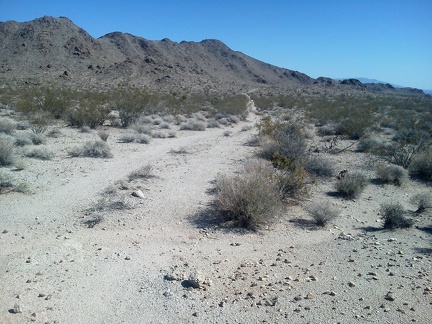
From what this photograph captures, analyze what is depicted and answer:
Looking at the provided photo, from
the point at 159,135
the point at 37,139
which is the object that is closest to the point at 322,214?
the point at 37,139

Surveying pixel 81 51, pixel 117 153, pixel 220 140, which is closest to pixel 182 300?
pixel 117 153

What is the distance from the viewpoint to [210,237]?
7617mm

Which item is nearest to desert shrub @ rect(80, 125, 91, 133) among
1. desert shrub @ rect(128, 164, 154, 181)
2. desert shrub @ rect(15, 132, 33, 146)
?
desert shrub @ rect(15, 132, 33, 146)

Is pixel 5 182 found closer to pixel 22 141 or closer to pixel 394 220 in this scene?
pixel 22 141

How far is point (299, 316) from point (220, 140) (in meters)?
15.5

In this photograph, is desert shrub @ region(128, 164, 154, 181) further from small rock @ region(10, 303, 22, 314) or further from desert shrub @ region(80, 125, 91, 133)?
desert shrub @ region(80, 125, 91, 133)

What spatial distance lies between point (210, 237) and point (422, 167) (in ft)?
29.8

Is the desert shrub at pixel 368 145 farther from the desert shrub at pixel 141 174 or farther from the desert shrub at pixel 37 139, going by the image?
the desert shrub at pixel 37 139

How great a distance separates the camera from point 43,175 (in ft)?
37.7

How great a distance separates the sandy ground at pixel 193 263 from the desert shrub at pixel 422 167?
2552 mm

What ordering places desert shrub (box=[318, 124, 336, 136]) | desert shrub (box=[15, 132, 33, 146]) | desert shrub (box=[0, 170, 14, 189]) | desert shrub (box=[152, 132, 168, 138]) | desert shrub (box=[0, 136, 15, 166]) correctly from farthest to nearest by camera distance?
1. desert shrub (box=[318, 124, 336, 136])
2. desert shrub (box=[152, 132, 168, 138])
3. desert shrub (box=[15, 132, 33, 146])
4. desert shrub (box=[0, 136, 15, 166])
5. desert shrub (box=[0, 170, 14, 189])

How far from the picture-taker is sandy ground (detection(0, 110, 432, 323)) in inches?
198

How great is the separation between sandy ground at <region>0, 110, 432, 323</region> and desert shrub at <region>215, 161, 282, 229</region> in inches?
13.8

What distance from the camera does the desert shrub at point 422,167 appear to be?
498 inches
